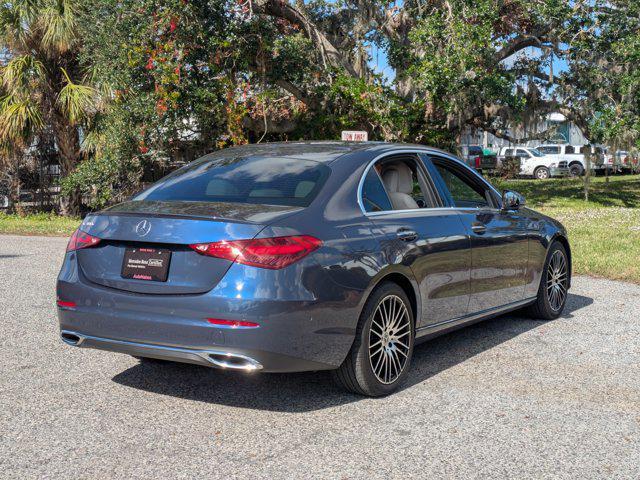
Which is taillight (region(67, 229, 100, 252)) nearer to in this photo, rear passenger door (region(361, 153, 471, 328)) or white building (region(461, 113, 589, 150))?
rear passenger door (region(361, 153, 471, 328))

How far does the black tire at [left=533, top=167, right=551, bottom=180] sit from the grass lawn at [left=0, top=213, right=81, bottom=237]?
1138 inches

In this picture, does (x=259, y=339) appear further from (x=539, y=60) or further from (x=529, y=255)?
(x=539, y=60)

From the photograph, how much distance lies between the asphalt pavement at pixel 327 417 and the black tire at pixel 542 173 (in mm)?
38924

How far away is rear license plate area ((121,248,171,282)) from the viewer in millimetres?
4730

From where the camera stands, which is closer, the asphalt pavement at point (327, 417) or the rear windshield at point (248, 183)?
the asphalt pavement at point (327, 417)

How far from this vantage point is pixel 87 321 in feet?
16.2

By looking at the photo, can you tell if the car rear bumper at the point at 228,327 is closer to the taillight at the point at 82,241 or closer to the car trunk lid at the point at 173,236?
the car trunk lid at the point at 173,236

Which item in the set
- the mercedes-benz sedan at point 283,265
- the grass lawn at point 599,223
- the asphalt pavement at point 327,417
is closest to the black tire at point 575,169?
the grass lawn at point 599,223

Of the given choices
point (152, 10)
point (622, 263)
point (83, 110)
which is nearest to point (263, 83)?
point (152, 10)

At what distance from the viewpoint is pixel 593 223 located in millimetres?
17703

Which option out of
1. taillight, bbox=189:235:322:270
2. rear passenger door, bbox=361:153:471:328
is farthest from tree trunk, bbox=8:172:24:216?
taillight, bbox=189:235:322:270

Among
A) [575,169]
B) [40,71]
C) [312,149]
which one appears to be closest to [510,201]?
[312,149]

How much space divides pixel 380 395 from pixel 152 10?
1478 centimetres

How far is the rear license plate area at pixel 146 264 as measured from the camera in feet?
15.5
